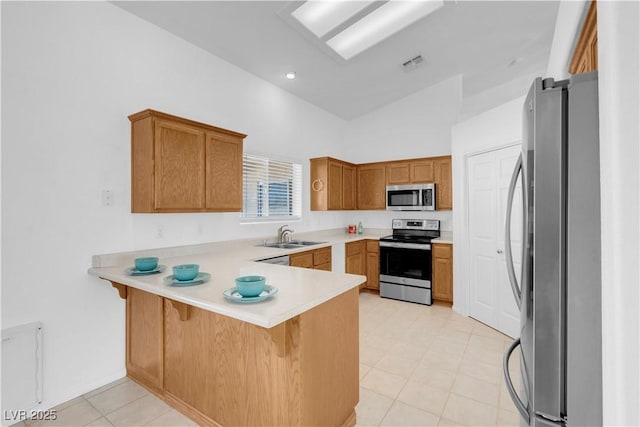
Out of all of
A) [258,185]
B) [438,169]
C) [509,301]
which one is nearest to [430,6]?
[438,169]

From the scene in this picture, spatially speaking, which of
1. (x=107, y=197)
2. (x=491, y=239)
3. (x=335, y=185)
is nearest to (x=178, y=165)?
(x=107, y=197)

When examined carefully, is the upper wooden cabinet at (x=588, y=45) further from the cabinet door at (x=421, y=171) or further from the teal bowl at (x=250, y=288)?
the cabinet door at (x=421, y=171)

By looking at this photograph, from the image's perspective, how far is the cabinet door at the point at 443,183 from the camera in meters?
4.48

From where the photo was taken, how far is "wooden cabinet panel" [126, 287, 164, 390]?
2107 millimetres

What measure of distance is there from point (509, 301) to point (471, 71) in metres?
3.40

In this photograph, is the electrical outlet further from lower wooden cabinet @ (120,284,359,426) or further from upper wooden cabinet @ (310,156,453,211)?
upper wooden cabinet @ (310,156,453,211)

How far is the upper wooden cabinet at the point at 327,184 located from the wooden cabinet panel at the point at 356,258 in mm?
704

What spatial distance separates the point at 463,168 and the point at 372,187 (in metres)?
1.75

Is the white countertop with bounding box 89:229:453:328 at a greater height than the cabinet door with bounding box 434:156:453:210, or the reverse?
the cabinet door with bounding box 434:156:453:210

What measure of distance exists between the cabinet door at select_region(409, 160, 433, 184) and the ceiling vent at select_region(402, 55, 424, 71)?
4.56ft

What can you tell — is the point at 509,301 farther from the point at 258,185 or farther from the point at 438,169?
the point at 258,185

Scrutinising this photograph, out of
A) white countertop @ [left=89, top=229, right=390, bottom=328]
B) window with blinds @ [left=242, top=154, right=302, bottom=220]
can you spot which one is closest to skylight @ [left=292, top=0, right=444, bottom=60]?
window with blinds @ [left=242, top=154, right=302, bottom=220]

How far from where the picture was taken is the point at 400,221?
5.07 m

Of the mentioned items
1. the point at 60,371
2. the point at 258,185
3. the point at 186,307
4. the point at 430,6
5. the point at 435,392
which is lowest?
the point at 435,392
